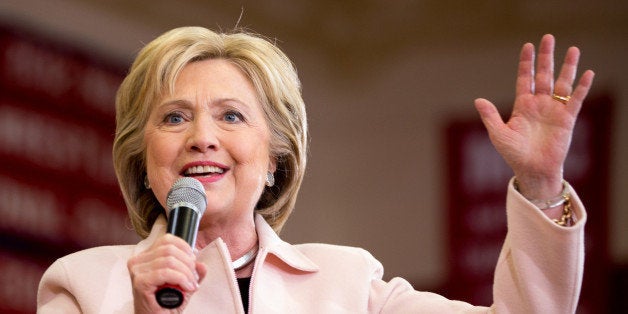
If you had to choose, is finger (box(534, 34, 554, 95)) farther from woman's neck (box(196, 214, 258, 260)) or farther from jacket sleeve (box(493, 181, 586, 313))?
woman's neck (box(196, 214, 258, 260))

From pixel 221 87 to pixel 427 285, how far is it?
187 inches

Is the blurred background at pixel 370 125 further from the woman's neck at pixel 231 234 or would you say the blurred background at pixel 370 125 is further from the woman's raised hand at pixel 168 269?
the woman's raised hand at pixel 168 269

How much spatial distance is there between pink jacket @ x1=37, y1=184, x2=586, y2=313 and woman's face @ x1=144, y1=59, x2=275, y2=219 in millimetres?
101

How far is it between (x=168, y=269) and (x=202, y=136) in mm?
534

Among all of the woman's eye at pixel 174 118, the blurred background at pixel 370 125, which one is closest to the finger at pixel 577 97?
the woman's eye at pixel 174 118

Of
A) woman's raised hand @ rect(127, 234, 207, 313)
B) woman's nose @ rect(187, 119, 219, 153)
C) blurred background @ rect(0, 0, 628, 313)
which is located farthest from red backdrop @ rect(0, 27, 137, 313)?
woman's raised hand @ rect(127, 234, 207, 313)

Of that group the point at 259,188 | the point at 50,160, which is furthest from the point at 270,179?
the point at 50,160

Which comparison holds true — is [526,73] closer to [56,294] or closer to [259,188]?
[259,188]

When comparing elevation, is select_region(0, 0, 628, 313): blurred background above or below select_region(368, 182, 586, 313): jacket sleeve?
above

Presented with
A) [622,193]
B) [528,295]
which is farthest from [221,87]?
[622,193]

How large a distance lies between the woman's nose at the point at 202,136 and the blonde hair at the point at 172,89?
0.36ft

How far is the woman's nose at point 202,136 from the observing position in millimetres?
2012

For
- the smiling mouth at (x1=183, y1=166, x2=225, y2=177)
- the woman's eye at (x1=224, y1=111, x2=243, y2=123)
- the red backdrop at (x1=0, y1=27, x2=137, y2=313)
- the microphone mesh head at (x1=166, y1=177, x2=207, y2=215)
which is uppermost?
the red backdrop at (x1=0, y1=27, x2=137, y2=313)

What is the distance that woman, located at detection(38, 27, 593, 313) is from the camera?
184cm
